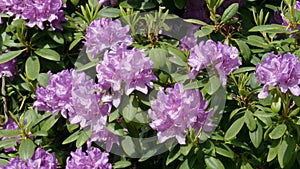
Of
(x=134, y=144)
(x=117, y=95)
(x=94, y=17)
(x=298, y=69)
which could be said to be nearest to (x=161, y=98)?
(x=117, y=95)

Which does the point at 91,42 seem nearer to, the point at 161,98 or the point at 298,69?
the point at 161,98

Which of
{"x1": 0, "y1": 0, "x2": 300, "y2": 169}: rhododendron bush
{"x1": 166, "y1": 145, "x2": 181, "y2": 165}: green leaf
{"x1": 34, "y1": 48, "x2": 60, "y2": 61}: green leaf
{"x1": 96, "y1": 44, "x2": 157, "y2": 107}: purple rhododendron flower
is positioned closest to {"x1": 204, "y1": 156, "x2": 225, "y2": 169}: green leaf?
{"x1": 0, "y1": 0, "x2": 300, "y2": 169}: rhododendron bush

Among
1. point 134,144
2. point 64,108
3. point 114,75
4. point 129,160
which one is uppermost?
point 114,75

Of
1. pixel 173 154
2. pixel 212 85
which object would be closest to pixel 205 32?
pixel 212 85

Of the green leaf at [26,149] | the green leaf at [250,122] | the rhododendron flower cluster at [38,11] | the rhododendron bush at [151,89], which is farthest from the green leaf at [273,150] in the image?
the rhododendron flower cluster at [38,11]

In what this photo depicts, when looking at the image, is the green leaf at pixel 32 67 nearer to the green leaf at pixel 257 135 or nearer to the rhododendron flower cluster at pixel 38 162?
the rhododendron flower cluster at pixel 38 162

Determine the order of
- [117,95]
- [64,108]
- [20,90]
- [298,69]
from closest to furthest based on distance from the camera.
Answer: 1. [298,69]
2. [117,95]
3. [64,108]
4. [20,90]
